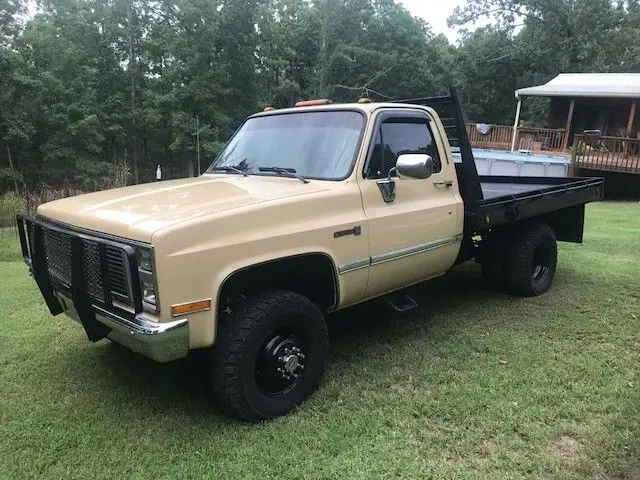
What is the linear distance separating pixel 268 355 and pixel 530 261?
3.50 m

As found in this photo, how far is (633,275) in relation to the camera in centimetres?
666

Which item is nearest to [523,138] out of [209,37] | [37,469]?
[209,37]

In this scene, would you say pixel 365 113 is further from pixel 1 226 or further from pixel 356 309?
pixel 1 226

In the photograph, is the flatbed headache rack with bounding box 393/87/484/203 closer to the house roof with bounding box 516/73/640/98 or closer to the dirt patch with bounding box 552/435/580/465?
the dirt patch with bounding box 552/435/580/465

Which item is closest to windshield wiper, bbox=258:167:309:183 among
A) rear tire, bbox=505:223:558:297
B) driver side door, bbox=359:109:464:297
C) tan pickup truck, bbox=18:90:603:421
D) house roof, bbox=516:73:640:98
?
tan pickup truck, bbox=18:90:603:421

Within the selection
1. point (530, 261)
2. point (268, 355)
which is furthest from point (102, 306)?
point (530, 261)

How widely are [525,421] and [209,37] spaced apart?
2981 centimetres

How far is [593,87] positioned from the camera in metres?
24.8

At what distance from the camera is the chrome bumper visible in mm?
2768

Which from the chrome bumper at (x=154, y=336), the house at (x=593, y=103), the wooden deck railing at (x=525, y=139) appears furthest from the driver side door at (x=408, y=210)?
the house at (x=593, y=103)

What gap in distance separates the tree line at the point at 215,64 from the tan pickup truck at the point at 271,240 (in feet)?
60.1

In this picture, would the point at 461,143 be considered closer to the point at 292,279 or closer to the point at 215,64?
the point at 292,279

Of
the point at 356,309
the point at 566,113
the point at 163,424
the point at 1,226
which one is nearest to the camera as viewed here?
the point at 163,424

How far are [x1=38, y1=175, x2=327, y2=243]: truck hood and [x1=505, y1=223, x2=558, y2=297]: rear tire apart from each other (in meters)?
2.85
